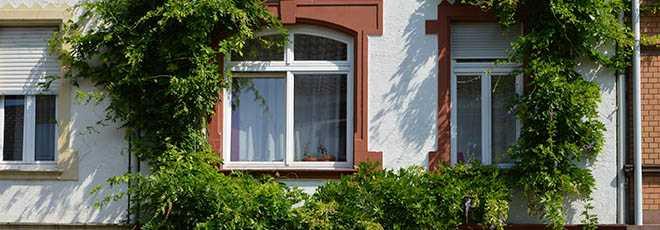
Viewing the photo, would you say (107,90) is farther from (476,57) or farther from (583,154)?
(583,154)

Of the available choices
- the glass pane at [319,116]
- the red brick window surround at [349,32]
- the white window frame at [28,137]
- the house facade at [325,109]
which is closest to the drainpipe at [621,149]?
the house facade at [325,109]

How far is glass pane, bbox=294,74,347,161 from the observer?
12.3 meters

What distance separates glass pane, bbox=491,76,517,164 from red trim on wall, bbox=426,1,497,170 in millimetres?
604

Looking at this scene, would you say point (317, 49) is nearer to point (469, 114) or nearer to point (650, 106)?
point (469, 114)

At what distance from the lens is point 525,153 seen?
1160 cm

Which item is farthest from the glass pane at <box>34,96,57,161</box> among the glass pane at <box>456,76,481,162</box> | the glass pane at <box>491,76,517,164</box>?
the glass pane at <box>491,76,517,164</box>

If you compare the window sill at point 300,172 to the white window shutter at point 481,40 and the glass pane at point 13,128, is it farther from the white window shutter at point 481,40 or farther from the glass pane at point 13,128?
the glass pane at point 13,128

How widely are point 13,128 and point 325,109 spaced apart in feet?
13.0

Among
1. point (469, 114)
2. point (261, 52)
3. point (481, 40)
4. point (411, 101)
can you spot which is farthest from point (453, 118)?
point (261, 52)

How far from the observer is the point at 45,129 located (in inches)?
497

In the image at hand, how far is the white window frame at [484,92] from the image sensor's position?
39.8 feet

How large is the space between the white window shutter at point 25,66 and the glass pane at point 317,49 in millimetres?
3047

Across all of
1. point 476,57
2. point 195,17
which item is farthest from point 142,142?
point 476,57

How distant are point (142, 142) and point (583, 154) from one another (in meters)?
5.26
